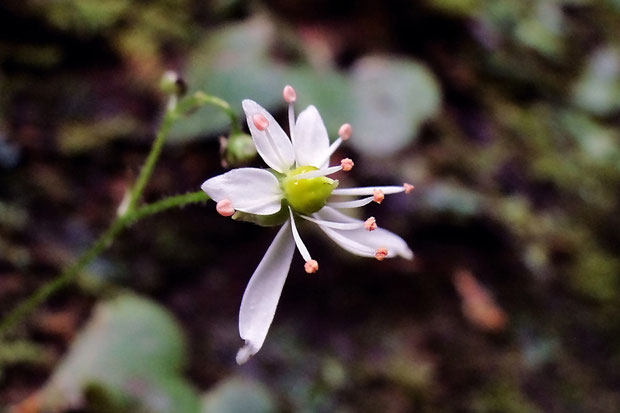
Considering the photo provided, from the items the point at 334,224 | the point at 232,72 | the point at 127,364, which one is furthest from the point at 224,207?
the point at 232,72

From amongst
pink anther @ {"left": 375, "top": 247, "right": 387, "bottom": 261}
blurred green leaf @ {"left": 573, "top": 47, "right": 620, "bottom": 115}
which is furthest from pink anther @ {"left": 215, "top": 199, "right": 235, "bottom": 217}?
blurred green leaf @ {"left": 573, "top": 47, "right": 620, "bottom": 115}

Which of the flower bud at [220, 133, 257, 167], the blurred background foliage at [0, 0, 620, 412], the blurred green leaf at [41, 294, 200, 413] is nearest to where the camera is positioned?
the flower bud at [220, 133, 257, 167]

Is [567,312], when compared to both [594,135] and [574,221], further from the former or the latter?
[594,135]

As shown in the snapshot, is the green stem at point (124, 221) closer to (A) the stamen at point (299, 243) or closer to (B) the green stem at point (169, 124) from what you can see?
(B) the green stem at point (169, 124)

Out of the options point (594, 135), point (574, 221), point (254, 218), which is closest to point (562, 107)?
point (594, 135)

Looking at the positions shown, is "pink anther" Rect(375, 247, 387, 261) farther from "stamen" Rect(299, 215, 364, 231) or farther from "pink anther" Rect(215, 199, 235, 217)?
"pink anther" Rect(215, 199, 235, 217)

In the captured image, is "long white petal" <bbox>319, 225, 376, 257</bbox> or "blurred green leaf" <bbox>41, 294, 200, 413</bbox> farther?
"blurred green leaf" <bbox>41, 294, 200, 413</bbox>

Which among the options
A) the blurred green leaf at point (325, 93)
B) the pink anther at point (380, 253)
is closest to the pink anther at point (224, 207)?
the pink anther at point (380, 253)
